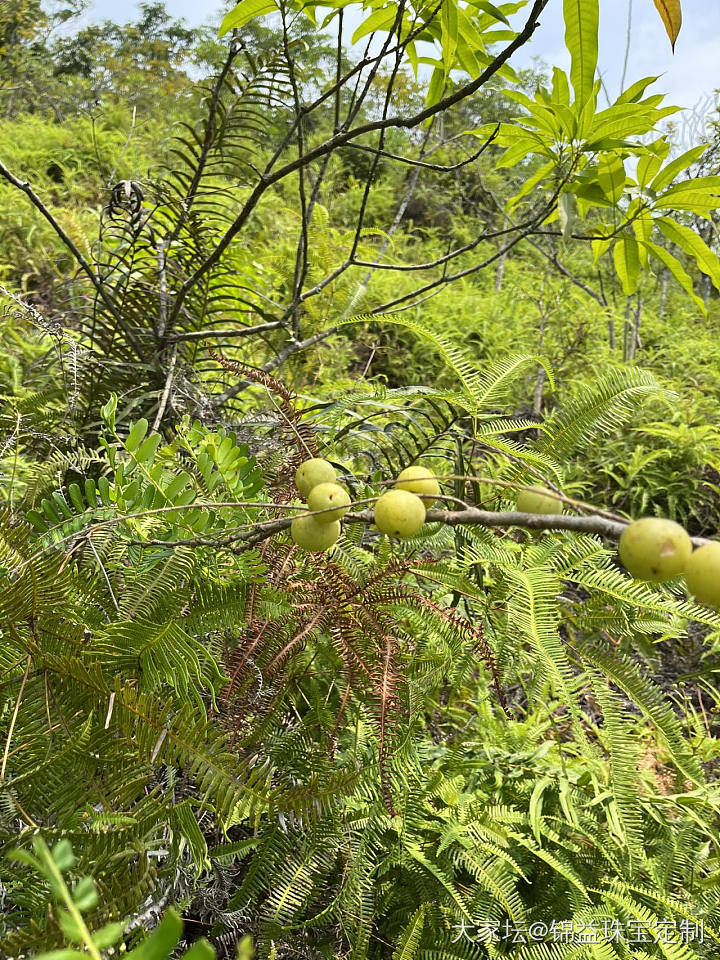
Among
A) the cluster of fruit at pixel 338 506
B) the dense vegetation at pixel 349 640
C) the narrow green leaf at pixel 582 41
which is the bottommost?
the dense vegetation at pixel 349 640

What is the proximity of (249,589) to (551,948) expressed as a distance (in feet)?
2.48

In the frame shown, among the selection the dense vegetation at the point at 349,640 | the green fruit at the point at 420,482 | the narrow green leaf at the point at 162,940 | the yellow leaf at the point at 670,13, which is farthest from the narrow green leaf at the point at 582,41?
the narrow green leaf at the point at 162,940

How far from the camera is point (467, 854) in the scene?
94 centimetres

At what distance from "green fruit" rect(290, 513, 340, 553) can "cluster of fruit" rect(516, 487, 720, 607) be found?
184mm

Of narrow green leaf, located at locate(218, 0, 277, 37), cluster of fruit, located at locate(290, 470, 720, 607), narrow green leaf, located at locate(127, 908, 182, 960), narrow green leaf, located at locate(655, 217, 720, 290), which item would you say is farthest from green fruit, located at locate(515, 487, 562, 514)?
narrow green leaf, located at locate(218, 0, 277, 37)

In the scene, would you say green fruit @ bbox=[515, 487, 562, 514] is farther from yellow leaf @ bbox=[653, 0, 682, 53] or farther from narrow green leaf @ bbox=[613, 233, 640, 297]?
narrow green leaf @ bbox=[613, 233, 640, 297]

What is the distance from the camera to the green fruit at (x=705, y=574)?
0.27 meters

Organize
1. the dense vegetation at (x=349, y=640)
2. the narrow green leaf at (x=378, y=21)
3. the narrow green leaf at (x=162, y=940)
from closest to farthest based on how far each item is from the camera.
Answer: the narrow green leaf at (x=162, y=940) → the dense vegetation at (x=349, y=640) → the narrow green leaf at (x=378, y=21)

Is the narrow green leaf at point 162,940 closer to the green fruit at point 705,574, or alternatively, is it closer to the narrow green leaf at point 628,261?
the green fruit at point 705,574

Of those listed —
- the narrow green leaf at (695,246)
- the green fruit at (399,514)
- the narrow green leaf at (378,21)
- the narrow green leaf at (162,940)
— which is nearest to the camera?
the narrow green leaf at (162,940)

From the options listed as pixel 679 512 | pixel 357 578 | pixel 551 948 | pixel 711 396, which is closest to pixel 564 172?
pixel 357 578

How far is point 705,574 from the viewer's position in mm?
278

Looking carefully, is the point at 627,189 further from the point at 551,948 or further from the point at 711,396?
the point at 711,396

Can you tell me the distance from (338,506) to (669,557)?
0.18 metres
